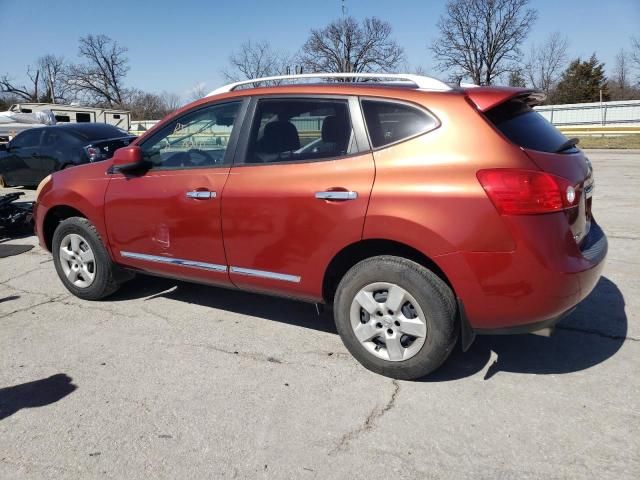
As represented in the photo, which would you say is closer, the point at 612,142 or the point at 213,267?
the point at 213,267

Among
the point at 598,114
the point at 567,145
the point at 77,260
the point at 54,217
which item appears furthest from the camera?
the point at 598,114

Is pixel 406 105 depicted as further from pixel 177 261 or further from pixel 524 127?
pixel 177 261

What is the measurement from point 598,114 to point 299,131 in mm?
31993

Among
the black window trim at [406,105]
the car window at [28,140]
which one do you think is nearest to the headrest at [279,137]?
the black window trim at [406,105]

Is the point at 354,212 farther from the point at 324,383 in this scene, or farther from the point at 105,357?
the point at 105,357

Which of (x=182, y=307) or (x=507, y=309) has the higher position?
(x=507, y=309)

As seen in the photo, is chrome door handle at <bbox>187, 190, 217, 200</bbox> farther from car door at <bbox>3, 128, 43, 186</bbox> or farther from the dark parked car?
car door at <bbox>3, 128, 43, 186</bbox>

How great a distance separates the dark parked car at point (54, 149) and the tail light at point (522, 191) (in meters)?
9.60

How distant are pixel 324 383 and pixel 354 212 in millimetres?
1046

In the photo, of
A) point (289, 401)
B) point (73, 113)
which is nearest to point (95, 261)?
point (289, 401)

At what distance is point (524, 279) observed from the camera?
2.68 meters

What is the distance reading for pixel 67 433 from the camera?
271 centimetres

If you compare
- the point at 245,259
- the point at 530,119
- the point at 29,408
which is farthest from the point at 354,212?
the point at 29,408

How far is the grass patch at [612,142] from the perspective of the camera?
70.8 ft
